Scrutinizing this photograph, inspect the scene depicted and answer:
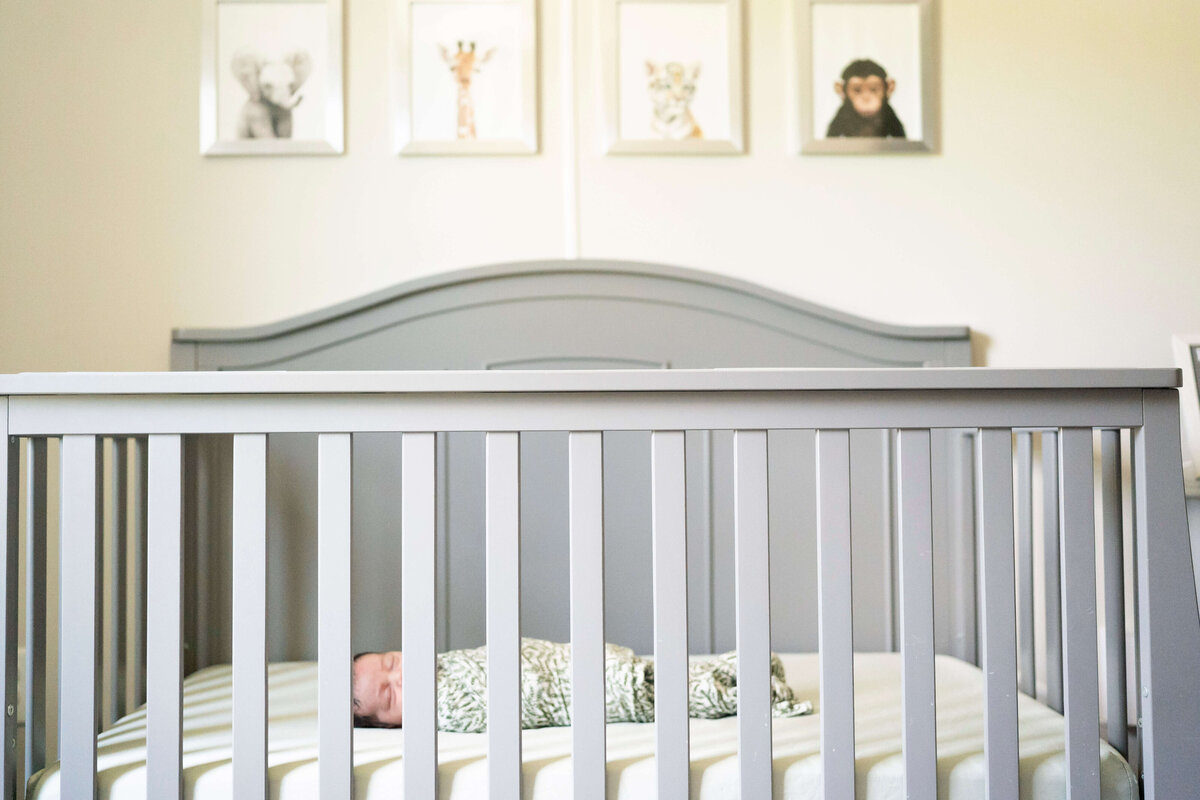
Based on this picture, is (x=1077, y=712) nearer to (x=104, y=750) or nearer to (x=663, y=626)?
(x=663, y=626)

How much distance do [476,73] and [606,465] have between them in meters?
0.86

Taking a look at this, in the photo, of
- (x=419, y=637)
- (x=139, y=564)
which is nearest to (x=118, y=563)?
(x=139, y=564)

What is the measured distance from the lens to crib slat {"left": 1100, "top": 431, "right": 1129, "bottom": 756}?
3.51 feet

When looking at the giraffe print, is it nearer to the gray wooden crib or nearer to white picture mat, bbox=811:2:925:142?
white picture mat, bbox=811:2:925:142

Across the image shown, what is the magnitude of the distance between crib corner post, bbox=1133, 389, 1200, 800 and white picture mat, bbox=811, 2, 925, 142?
103cm

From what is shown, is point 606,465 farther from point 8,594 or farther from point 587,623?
point 8,594

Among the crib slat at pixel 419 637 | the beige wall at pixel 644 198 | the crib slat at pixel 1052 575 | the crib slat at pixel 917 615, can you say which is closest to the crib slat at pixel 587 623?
the crib slat at pixel 419 637

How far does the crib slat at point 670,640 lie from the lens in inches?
39.2

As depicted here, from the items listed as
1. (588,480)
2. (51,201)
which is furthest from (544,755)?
(51,201)

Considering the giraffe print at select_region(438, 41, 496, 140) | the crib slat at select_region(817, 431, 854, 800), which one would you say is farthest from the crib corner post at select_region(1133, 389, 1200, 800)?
the giraffe print at select_region(438, 41, 496, 140)

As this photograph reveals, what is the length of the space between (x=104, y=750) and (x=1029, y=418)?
121 cm

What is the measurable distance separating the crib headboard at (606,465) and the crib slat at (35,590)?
714mm

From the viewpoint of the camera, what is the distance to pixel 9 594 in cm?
99

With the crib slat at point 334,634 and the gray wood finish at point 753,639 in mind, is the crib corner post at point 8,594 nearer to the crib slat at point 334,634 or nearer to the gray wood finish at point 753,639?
the crib slat at point 334,634
